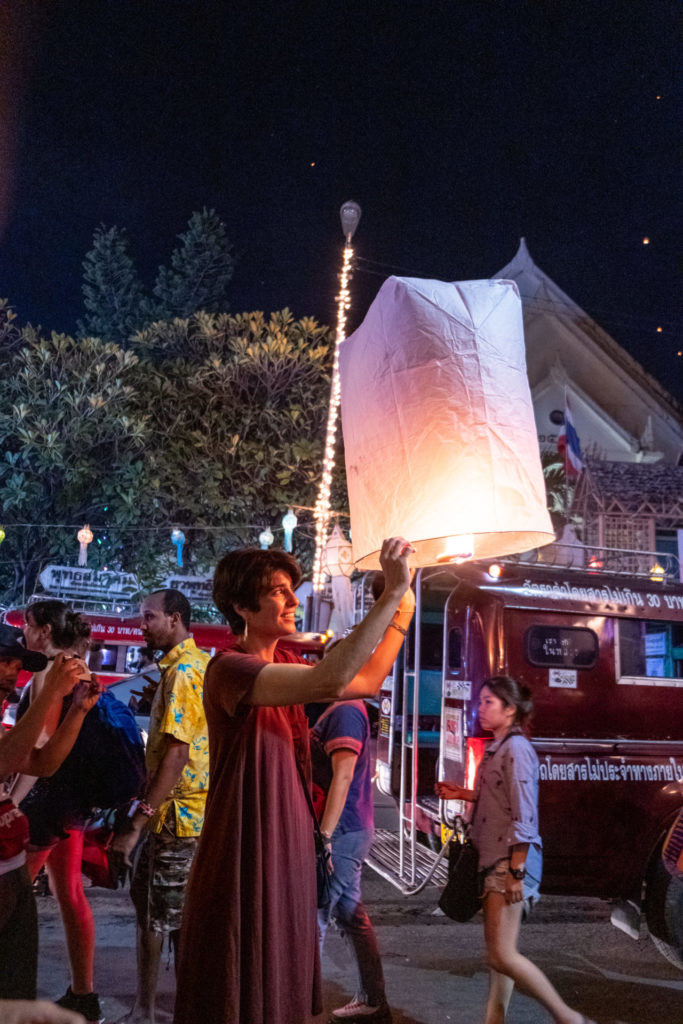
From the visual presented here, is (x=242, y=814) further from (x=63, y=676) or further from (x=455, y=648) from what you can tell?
(x=455, y=648)

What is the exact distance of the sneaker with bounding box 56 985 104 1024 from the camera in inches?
152

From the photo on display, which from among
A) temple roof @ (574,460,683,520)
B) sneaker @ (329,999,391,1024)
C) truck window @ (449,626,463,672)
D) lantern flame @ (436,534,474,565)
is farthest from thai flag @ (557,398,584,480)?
lantern flame @ (436,534,474,565)

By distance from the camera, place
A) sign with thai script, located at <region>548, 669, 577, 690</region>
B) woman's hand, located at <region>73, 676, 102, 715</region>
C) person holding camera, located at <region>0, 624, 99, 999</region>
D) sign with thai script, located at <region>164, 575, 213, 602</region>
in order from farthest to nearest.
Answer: sign with thai script, located at <region>164, 575, 213, 602</region> < sign with thai script, located at <region>548, 669, 577, 690</region> < woman's hand, located at <region>73, 676, 102, 715</region> < person holding camera, located at <region>0, 624, 99, 999</region>

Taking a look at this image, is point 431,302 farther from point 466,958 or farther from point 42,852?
point 466,958

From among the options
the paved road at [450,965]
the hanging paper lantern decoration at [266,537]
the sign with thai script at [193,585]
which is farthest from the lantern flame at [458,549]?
the sign with thai script at [193,585]

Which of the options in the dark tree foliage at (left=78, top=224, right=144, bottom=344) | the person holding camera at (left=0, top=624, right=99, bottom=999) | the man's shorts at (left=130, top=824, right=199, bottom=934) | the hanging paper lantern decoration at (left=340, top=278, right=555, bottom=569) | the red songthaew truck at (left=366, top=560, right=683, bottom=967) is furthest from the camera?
the dark tree foliage at (left=78, top=224, right=144, bottom=344)

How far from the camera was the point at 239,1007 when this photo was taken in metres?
1.96

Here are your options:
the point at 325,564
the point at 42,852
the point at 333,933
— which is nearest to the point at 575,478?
the point at 325,564

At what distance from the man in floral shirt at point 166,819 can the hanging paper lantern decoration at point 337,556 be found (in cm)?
931

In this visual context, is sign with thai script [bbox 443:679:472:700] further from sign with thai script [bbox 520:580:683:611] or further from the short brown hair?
the short brown hair

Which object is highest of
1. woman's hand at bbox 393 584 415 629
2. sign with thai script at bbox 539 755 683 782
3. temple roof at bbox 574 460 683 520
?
temple roof at bbox 574 460 683 520

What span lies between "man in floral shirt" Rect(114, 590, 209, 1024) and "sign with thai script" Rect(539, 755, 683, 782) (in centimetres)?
268

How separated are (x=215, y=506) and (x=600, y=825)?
1042cm

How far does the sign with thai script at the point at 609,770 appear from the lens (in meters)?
5.28
